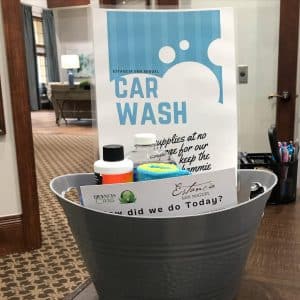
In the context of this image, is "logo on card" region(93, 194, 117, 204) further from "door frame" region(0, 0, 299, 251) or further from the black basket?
"door frame" region(0, 0, 299, 251)

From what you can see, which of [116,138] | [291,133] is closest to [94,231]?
[116,138]

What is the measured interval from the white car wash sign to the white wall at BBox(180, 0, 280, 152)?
7.94 ft

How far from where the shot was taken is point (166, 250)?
383 millimetres

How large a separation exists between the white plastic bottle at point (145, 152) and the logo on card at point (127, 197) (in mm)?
119

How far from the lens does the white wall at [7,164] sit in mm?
1969

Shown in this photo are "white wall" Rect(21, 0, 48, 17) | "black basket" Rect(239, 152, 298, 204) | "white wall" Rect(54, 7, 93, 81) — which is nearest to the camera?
"black basket" Rect(239, 152, 298, 204)

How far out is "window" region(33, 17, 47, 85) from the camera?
36.1ft

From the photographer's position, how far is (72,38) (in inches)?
421

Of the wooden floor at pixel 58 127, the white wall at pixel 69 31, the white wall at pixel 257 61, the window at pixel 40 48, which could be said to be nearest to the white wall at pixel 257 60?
the white wall at pixel 257 61

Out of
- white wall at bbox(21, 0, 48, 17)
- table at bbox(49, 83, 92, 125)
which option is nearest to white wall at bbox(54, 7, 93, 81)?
white wall at bbox(21, 0, 48, 17)

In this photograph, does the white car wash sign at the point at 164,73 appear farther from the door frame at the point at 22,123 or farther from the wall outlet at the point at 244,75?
the wall outlet at the point at 244,75

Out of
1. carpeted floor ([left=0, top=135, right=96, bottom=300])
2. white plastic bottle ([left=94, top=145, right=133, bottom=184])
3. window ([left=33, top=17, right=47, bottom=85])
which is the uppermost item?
window ([left=33, top=17, right=47, bottom=85])

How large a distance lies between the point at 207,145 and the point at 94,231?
0.91 feet

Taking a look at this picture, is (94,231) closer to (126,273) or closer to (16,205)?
(126,273)
